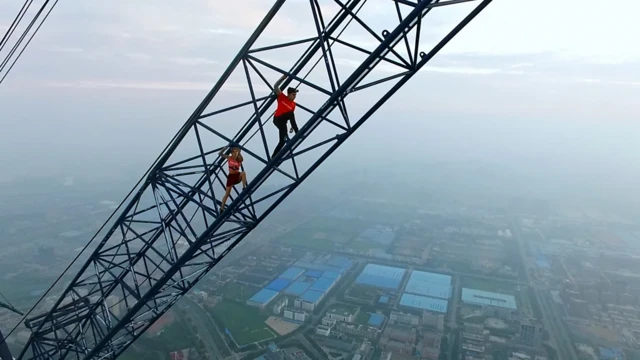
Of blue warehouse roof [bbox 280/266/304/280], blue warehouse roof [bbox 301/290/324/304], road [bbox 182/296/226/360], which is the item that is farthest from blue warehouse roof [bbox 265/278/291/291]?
road [bbox 182/296/226/360]

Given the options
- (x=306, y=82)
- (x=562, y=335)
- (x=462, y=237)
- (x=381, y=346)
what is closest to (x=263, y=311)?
(x=381, y=346)

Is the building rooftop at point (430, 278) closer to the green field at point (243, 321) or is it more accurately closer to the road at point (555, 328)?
the road at point (555, 328)

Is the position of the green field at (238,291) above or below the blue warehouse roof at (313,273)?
below

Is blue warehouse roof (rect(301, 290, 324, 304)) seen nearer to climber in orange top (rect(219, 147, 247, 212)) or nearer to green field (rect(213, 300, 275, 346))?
green field (rect(213, 300, 275, 346))

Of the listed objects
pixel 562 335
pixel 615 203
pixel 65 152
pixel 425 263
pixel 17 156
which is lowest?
pixel 562 335

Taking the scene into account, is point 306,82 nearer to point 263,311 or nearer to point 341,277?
point 263,311

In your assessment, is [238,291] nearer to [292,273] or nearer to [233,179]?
[292,273]

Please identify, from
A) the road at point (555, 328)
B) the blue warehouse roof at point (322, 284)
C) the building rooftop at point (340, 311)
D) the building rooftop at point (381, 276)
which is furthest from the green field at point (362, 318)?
the road at point (555, 328)
